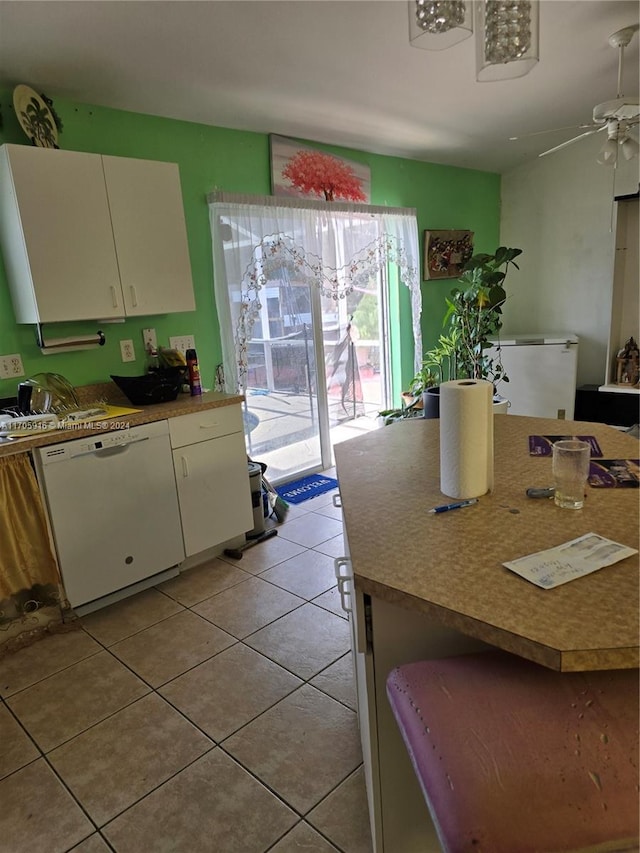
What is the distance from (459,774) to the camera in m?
0.80

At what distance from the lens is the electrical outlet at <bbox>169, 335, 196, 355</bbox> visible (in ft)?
10.3

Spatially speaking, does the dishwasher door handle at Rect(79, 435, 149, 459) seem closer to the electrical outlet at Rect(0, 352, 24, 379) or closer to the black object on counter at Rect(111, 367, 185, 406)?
the black object on counter at Rect(111, 367, 185, 406)

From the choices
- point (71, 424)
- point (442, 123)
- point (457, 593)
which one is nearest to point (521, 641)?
point (457, 593)

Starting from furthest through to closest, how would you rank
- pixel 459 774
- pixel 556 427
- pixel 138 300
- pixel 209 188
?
pixel 209 188 → pixel 138 300 → pixel 556 427 → pixel 459 774

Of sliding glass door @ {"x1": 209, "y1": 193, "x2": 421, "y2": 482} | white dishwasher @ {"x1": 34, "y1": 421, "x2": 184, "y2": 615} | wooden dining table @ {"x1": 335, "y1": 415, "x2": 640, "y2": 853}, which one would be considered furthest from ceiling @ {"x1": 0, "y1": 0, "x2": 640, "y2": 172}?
wooden dining table @ {"x1": 335, "y1": 415, "x2": 640, "y2": 853}

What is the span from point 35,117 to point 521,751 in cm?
298

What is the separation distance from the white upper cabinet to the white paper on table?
2296 millimetres

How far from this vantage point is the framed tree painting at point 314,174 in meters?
3.48

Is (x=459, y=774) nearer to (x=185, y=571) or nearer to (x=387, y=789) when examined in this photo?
(x=387, y=789)

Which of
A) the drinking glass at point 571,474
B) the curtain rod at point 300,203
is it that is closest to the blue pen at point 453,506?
the drinking glass at point 571,474

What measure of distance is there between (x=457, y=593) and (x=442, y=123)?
3.60 metres

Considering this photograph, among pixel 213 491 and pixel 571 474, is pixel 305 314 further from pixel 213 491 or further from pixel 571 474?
pixel 571 474

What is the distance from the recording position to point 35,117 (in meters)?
2.41

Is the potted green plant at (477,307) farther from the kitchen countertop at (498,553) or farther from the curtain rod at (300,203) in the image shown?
the kitchen countertop at (498,553)
